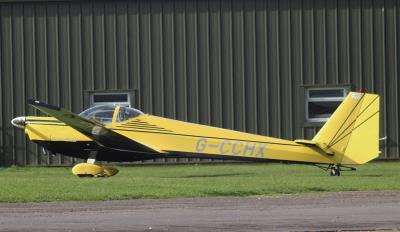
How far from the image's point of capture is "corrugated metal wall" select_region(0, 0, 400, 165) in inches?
934

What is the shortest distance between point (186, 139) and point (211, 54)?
205 inches

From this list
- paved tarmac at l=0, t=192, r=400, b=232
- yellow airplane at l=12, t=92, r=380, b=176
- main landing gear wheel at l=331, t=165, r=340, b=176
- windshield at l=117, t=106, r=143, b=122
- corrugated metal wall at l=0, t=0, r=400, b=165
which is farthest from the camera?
corrugated metal wall at l=0, t=0, r=400, b=165

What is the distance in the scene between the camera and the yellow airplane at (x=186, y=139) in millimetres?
18234

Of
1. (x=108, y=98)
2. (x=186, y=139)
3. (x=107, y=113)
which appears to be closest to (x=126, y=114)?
(x=107, y=113)

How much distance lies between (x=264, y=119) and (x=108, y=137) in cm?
617

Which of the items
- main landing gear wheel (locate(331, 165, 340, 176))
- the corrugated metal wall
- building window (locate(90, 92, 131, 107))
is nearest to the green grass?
main landing gear wheel (locate(331, 165, 340, 176))

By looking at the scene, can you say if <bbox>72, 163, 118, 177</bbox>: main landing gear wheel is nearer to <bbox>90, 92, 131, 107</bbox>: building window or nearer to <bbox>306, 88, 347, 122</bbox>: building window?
<bbox>90, 92, 131, 107</bbox>: building window

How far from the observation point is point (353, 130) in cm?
1822

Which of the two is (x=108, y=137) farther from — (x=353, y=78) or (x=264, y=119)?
(x=353, y=78)

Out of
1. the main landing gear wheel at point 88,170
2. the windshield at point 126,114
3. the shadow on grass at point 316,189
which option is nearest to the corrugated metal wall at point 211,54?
the windshield at point 126,114

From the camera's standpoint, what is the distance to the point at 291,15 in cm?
2375

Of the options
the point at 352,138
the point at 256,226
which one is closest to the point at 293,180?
the point at 352,138

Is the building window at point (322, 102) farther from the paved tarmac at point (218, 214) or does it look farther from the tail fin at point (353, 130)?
the paved tarmac at point (218, 214)

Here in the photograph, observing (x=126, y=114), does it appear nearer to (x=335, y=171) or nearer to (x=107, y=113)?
(x=107, y=113)
